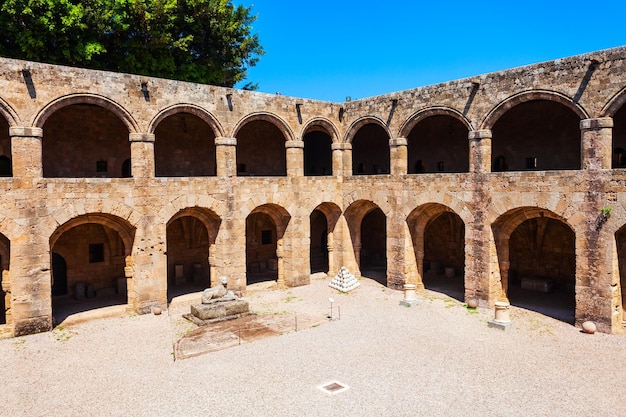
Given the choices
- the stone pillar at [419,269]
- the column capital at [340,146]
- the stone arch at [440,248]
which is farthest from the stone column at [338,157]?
the stone pillar at [419,269]

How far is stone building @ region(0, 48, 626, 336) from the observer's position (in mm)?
15750

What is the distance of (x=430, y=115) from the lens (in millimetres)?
20031

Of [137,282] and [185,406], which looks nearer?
[185,406]

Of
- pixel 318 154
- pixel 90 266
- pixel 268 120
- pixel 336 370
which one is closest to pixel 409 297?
pixel 336 370

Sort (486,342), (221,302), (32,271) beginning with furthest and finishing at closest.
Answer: (221,302) → (32,271) → (486,342)

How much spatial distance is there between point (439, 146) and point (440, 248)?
5286mm

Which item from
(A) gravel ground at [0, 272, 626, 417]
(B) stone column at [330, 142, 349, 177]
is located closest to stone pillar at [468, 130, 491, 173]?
(A) gravel ground at [0, 272, 626, 417]

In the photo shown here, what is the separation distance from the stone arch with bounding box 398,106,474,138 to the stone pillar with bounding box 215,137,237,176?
7.15 metres

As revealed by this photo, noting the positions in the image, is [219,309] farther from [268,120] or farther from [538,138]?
[538,138]

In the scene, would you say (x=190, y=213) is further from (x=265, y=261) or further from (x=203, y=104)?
(x=265, y=261)

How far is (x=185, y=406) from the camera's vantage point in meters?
11.2

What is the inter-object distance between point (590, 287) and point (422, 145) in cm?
1105

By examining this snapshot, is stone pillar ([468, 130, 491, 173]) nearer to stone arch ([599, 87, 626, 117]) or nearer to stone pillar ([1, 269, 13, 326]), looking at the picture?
stone arch ([599, 87, 626, 117])

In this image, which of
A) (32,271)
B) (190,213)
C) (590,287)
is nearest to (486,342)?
(590,287)
